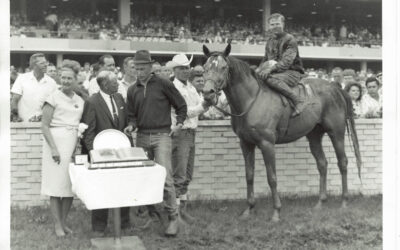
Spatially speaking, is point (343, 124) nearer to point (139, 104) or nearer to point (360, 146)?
point (360, 146)

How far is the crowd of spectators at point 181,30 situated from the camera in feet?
88.1

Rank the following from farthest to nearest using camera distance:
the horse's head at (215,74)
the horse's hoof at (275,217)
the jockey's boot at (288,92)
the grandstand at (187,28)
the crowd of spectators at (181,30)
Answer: the crowd of spectators at (181,30) → the grandstand at (187,28) → the jockey's boot at (288,92) → the horse's hoof at (275,217) → the horse's head at (215,74)

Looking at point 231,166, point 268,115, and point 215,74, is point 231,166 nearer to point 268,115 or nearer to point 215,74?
point 268,115

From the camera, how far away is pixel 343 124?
763 cm

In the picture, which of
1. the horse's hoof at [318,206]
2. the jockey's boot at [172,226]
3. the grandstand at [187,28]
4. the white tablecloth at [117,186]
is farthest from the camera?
the grandstand at [187,28]

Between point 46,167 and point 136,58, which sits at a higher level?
point 136,58

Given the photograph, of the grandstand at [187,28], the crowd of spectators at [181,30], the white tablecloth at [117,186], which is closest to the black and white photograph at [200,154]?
the white tablecloth at [117,186]

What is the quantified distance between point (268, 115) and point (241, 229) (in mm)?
1505

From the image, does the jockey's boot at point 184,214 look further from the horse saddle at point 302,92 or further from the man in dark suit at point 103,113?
the horse saddle at point 302,92

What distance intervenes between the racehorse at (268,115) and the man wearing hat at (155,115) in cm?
50

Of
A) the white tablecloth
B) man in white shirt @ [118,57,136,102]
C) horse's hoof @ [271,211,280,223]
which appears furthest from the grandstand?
the white tablecloth

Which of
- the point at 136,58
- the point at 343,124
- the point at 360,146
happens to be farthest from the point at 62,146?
the point at 360,146

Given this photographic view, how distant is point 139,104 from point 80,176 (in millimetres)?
1343

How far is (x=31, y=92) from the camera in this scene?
7465mm
